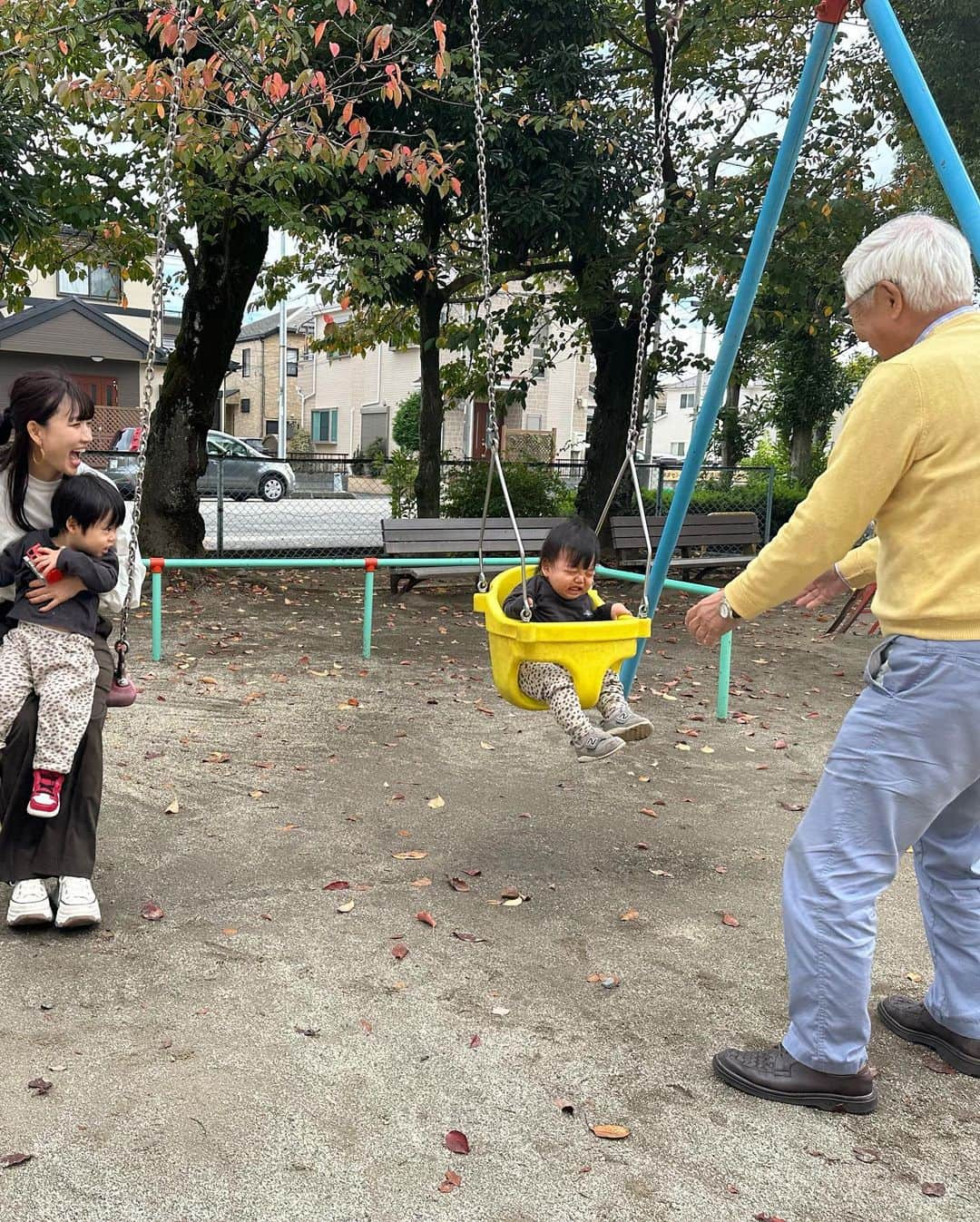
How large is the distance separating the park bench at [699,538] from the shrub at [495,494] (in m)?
1.46

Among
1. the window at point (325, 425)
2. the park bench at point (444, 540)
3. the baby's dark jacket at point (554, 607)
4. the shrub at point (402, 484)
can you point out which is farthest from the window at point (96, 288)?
the baby's dark jacket at point (554, 607)

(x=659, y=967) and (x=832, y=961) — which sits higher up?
(x=832, y=961)

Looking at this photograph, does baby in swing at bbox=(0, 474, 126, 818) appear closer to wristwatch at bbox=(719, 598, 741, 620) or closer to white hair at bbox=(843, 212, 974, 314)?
wristwatch at bbox=(719, 598, 741, 620)

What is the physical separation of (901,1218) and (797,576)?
4.39 ft

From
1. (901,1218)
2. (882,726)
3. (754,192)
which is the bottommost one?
(901,1218)

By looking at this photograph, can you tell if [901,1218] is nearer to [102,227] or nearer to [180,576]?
[102,227]

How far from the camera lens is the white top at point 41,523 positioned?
3.19 metres

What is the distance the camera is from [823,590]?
3.05 m

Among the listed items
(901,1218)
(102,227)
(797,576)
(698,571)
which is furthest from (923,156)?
(901,1218)

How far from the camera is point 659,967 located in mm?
3240

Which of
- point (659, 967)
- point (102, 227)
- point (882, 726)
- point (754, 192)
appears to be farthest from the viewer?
point (754, 192)

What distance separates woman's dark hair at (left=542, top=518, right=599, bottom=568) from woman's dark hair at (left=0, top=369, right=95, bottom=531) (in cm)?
174

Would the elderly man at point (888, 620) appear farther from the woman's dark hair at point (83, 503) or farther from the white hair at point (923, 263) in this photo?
the woman's dark hair at point (83, 503)

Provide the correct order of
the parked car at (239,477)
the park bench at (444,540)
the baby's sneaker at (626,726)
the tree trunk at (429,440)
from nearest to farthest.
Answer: the baby's sneaker at (626,726) → the park bench at (444,540) → the tree trunk at (429,440) → the parked car at (239,477)
